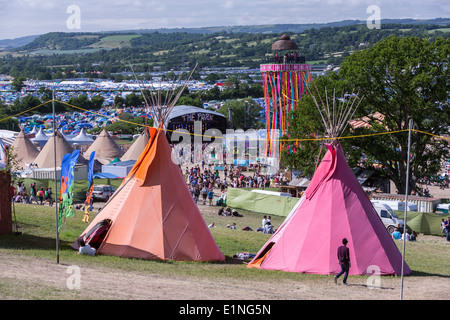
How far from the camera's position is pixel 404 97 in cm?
3884

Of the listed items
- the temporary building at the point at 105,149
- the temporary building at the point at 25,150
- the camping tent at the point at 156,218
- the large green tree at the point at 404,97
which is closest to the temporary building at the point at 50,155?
the temporary building at the point at 25,150

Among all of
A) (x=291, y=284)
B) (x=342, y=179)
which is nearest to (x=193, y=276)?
(x=291, y=284)

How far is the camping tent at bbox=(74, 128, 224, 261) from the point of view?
1789 centimetres

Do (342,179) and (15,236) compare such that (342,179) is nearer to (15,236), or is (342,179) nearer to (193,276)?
(193,276)

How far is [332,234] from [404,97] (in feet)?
76.5

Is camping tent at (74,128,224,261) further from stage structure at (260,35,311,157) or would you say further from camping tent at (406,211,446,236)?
stage structure at (260,35,311,157)

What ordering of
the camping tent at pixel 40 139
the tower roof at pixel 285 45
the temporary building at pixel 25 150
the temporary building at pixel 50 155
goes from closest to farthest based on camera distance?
the temporary building at pixel 50 155
the temporary building at pixel 25 150
the camping tent at pixel 40 139
the tower roof at pixel 285 45

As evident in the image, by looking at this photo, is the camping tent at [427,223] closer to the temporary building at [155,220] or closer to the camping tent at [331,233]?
the camping tent at [331,233]

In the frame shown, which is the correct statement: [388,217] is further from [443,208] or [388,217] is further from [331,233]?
[331,233]

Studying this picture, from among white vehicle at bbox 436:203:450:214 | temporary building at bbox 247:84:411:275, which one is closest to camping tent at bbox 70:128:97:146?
white vehicle at bbox 436:203:450:214

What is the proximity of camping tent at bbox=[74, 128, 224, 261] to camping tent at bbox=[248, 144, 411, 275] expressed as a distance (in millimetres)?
1909

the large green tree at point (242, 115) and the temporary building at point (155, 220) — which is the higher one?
the temporary building at point (155, 220)

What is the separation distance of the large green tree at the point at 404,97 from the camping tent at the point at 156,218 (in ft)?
70.9

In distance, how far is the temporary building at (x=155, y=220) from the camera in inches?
704
